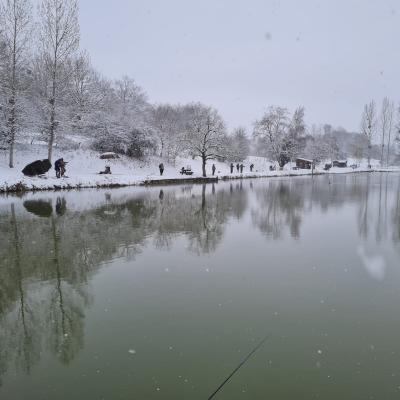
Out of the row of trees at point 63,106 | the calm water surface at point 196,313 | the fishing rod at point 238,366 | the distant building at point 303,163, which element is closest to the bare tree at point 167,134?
the row of trees at point 63,106

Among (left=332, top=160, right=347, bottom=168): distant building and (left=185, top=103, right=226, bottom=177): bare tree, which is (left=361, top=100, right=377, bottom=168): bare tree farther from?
(left=185, top=103, right=226, bottom=177): bare tree

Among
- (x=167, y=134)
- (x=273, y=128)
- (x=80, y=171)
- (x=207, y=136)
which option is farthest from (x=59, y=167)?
(x=273, y=128)

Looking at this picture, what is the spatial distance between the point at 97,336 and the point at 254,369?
7.24 ft

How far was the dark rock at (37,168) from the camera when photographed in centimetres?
2730

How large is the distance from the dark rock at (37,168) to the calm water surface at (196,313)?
1734 centimetres

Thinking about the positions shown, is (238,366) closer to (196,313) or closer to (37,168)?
(196,313)

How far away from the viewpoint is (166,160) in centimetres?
4984

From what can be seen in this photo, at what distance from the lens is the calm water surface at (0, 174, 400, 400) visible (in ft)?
13.4

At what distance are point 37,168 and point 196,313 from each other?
25.8 meters

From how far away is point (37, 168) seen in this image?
27938mm

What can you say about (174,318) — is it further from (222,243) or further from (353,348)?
(222,243)

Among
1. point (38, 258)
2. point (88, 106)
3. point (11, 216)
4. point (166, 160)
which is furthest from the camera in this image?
point (166, 160)

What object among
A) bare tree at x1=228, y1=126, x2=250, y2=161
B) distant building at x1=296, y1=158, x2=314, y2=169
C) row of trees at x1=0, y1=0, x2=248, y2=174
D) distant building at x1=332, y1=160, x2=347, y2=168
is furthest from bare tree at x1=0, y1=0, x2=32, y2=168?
distant building at x1=332, y1=160, x2=347, y2=168

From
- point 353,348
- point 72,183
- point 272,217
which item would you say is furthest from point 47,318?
point 72,183
